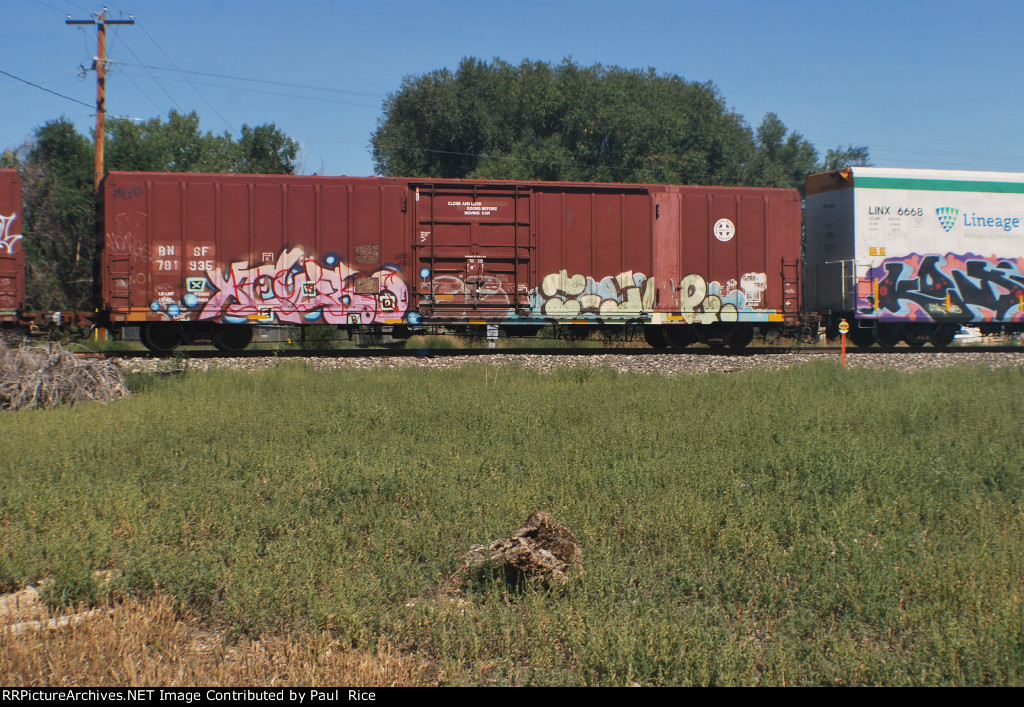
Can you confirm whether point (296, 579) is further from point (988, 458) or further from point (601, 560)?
point (988, 458)

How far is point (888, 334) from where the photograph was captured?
18781mm

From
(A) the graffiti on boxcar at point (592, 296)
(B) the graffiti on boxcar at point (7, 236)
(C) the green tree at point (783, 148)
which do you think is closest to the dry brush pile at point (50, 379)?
(B) the graffiti on boxcar at point (7, 236)

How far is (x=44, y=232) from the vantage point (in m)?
27.9

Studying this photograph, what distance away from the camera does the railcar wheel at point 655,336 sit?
18016 millimetres

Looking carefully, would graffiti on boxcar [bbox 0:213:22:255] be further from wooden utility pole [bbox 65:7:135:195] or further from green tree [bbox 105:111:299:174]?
green tree [bbox 105:111:299:174]

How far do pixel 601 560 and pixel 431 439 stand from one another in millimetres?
3750

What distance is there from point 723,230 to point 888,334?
5.24m

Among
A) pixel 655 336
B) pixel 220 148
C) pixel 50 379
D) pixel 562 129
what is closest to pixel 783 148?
pixel 562 129

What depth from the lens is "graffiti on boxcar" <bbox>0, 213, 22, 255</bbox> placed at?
14.2m

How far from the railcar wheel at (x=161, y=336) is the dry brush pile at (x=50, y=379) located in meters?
4.72

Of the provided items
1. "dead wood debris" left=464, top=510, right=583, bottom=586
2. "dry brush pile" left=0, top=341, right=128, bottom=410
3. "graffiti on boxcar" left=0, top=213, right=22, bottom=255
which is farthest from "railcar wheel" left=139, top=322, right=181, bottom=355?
"dead wood debris" left=464, top=510, right=583, bottom=586

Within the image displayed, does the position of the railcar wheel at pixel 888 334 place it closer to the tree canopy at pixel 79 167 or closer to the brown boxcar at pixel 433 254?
the brown boxcar at pixel 433 254

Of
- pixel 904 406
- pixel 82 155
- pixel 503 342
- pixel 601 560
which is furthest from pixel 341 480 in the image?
pixel 82 155
